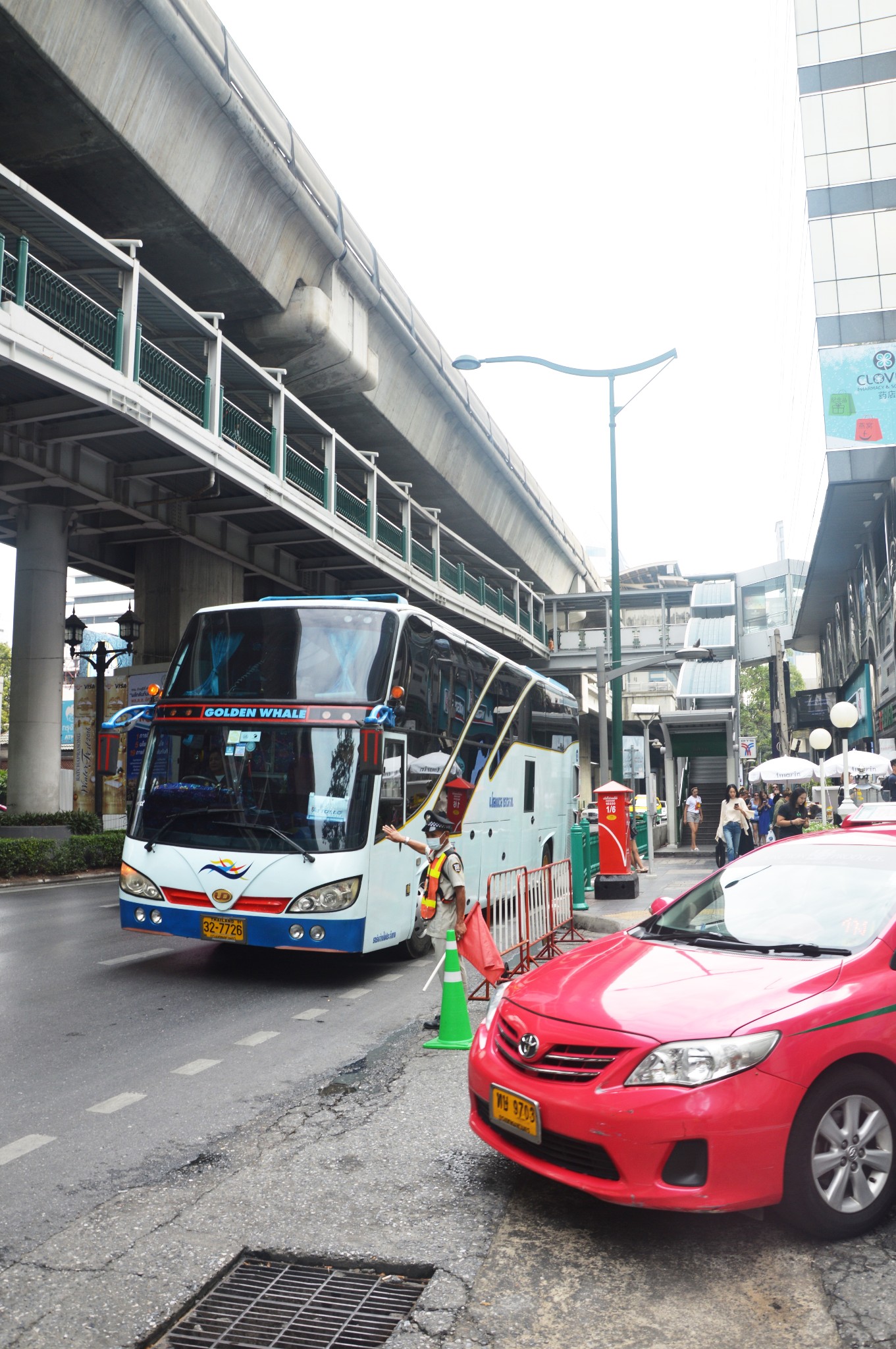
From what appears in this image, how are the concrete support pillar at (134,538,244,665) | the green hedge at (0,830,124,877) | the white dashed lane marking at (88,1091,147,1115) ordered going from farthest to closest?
the concrete support pillar at (134,538,244,665) → the green hedge at (0,830,124,877) → the white dashed lane marking at (88,1091,147,1115)

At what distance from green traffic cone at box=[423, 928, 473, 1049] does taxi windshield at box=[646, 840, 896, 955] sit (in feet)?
5.84

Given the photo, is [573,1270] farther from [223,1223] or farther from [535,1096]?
[223,1223]

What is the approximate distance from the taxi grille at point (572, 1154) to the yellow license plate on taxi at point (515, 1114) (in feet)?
0.11

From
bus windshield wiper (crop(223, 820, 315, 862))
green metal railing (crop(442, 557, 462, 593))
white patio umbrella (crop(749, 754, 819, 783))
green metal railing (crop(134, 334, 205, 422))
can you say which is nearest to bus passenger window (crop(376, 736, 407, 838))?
bus windshield wiper (crop(223, 820, 315, 862))

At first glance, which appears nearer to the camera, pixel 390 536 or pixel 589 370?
pixel 589 370

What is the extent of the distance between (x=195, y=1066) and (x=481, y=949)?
2.27 m

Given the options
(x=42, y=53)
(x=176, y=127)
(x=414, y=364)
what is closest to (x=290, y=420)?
(x=414, y=364)

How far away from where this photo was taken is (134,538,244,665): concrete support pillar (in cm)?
2384

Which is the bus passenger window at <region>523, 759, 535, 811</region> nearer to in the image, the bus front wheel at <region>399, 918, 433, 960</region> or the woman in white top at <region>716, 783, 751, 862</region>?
the bus front wheel at <region>399, 918, 433, 960</region>

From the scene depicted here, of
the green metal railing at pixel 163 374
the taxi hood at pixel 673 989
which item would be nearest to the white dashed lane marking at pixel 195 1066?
the taxi hood at pixel 673 989

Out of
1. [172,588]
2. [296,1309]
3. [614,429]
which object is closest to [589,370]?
[614,429]

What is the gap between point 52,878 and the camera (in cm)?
1969

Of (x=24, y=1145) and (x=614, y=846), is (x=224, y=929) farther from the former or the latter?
(x=614, y=846)

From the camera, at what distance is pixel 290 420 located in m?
22.8
